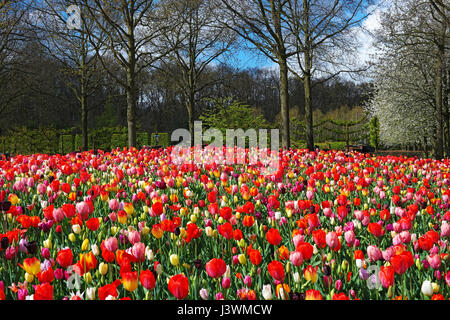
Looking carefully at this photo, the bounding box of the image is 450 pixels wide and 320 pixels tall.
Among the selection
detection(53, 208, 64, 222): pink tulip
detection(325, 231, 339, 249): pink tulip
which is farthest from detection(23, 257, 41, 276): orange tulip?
detection(325, 231, 339, 249): pink tulip

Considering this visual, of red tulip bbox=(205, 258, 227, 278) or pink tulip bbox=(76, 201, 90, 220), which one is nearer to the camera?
red tulip bbox=(205, 258, 227, 278)

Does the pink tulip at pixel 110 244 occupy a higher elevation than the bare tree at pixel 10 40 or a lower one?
lower

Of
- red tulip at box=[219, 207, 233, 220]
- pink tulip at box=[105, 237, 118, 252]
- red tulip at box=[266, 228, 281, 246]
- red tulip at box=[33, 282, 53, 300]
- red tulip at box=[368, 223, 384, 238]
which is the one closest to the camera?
red tulip at box=[33, 282, 53, 300]

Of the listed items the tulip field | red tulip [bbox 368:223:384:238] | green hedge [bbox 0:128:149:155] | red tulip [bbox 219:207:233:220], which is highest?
green hedge [bbox 0:128:149:155]

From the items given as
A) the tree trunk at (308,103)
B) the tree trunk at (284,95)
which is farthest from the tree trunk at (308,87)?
the tree trunk at (284,95)

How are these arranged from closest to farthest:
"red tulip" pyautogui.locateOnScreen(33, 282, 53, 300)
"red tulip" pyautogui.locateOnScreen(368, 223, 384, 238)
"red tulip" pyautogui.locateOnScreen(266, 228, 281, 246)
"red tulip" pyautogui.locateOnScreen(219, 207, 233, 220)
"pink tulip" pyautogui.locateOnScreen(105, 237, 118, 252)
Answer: "red tulip" pyautogui.locateOnScreen(33, 282, 53, 300)
"pink tulip" pyautogui.locateOnScreen(105, 237, 118, 252)
"red tulip" pyautogui.locateOnScreen(266, 228, 281, 246)
"red tulip" pyautogui.locateOnScreen(368, 223, 384, 238)
"red tulip" pyautogui.locateOnScreen(219, 207, 233, 220)

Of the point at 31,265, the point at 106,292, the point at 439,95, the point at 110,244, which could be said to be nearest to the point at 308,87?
the point at 439,95

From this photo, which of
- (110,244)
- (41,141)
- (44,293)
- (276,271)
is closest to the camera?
(44,293)

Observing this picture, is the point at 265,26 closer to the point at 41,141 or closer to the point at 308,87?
the point at 308,87

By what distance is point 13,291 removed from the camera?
5.40 feet

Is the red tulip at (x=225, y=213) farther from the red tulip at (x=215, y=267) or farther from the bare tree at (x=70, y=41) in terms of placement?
the bare tree at (x=70, y=41)

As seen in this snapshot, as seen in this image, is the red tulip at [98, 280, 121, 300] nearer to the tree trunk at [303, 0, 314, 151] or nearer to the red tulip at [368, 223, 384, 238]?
the red tulip at [368, 223, 384, 238]

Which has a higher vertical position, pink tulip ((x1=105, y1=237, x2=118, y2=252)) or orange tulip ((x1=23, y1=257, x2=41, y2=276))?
pink tulip ((x1=105, y1=237, x2=118, y2=252))
